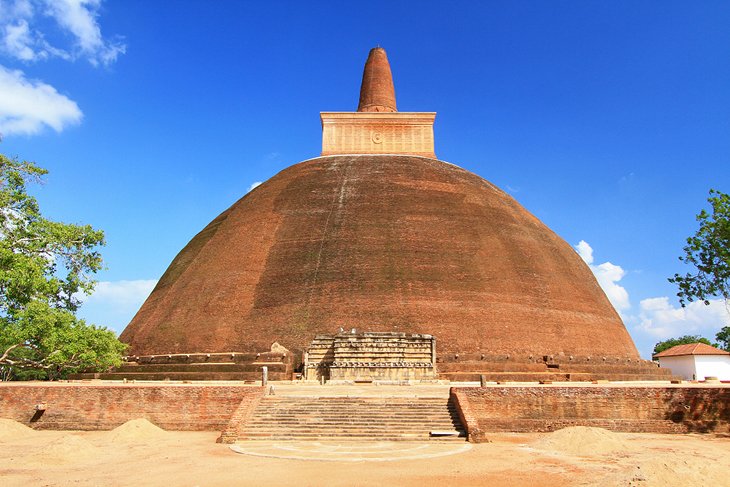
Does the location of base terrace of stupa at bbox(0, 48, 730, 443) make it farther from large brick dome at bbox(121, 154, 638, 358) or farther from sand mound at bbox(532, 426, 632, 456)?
sand mound at bbox(532, 426, 632, 456)

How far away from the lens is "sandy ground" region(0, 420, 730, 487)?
24.3 ft

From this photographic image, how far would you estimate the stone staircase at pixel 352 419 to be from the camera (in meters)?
11.3

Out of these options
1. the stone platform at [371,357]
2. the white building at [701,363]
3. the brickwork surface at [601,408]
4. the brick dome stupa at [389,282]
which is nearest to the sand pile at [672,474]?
the brickwork surface at [601,408]

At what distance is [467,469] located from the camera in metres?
8.40

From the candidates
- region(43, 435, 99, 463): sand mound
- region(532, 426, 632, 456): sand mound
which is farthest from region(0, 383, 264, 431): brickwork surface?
region(532, 426, 632, 456): sand mound

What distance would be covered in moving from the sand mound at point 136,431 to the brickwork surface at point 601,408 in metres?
6.58

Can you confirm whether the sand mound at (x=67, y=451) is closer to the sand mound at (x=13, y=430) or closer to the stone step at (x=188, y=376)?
the sand mound at (x=13, y=430)

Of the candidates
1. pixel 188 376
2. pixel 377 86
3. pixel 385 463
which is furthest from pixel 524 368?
pixel 377 86

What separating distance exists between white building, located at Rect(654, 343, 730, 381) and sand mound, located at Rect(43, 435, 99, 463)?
26.3m

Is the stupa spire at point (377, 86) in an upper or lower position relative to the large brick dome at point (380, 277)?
upper

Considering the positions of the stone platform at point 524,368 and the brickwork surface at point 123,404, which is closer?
the brickwork surface at point 123,404

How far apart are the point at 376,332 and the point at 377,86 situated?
1675cm

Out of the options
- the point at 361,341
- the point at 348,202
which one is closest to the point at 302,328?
the point at 361,341

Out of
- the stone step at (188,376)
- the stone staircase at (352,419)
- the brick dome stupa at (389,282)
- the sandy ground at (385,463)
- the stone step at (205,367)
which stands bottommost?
the sandy ground at (385,463)
